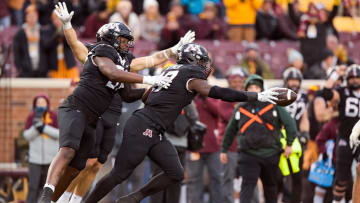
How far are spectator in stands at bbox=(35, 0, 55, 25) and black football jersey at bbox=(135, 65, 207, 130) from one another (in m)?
7.33

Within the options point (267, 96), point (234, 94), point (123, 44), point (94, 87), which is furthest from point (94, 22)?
point (267, 96)

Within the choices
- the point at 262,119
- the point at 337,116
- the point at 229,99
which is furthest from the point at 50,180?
the point at 337,116

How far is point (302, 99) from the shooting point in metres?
13.5

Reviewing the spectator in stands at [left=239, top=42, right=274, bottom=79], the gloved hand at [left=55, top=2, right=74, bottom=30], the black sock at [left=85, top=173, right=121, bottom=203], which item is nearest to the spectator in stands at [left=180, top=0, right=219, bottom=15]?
the spectator in stands at [left=239, top=42, right=274, bottom=79]

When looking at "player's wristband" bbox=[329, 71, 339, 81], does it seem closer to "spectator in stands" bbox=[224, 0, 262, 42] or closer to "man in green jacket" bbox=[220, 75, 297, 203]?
"man in green jacket" bbox=[220, 75, 297, 203]

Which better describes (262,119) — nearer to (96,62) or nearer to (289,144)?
(289,144)

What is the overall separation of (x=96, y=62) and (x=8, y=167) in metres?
5.98

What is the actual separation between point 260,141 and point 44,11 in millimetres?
6871

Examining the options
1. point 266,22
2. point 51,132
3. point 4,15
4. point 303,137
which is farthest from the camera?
point 266,22

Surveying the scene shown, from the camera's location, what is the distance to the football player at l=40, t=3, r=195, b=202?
1006cm

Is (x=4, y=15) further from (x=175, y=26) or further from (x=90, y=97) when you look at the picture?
(x=90, y=97)

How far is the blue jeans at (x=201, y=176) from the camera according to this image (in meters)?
13.5

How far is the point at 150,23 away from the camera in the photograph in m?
17.7

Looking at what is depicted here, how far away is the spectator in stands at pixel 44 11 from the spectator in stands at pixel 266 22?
401 cm
